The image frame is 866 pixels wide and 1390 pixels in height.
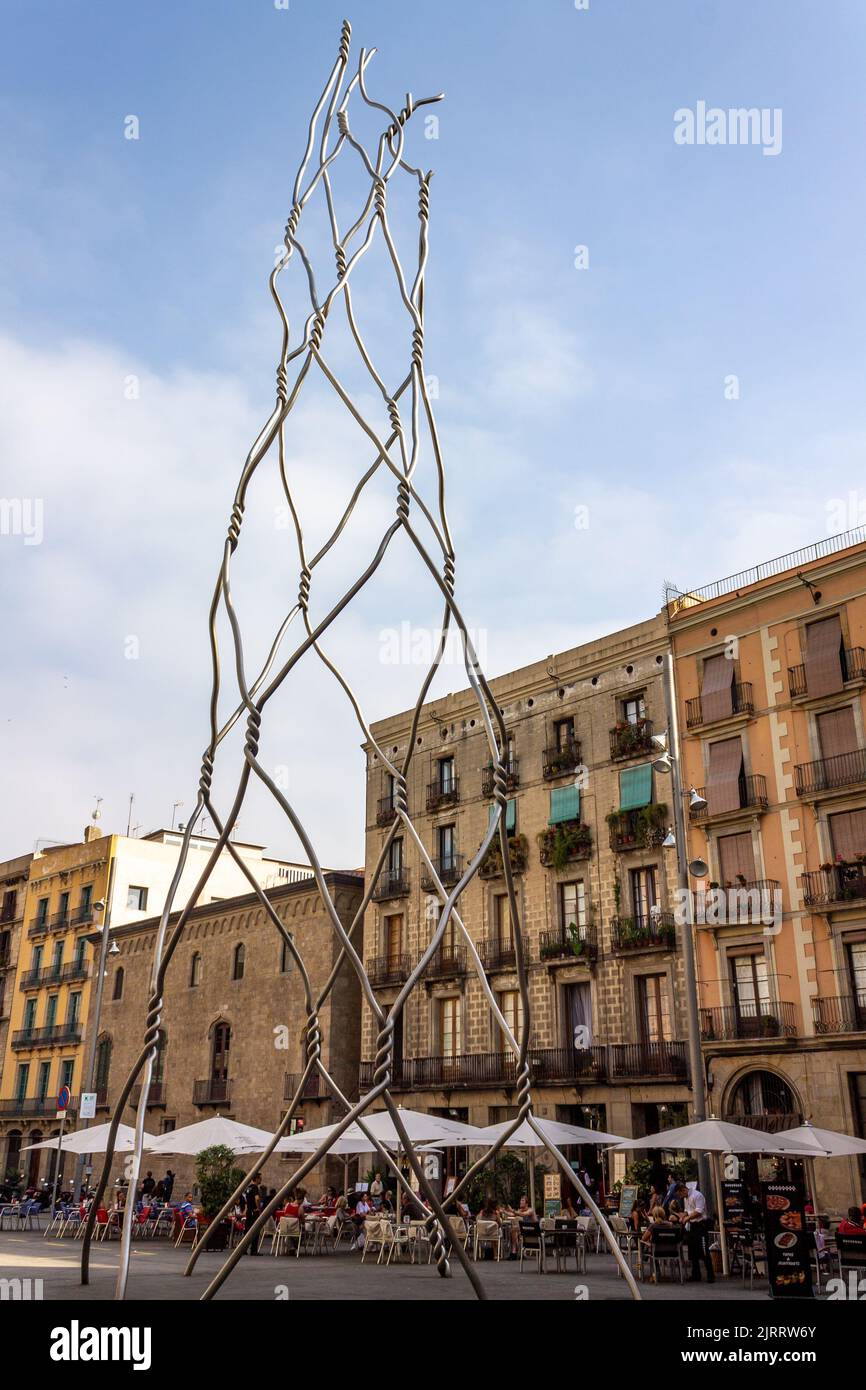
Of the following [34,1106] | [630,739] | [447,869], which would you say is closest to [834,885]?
[630,739]

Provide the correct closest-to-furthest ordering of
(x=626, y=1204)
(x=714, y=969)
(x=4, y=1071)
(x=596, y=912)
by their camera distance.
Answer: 1. (x=626, y=1204)
2. (x=714, y=969)
3. (x=596, y=912)
4. (x=4, y=1071)

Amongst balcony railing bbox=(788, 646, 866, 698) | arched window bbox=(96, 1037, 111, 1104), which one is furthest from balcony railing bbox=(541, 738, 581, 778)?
arched window bbox=(96, 1037, 111, 1104)

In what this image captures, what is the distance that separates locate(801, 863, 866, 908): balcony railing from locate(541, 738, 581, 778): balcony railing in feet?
24.2

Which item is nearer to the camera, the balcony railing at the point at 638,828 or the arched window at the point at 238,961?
the balcony railing at the point at 638,828

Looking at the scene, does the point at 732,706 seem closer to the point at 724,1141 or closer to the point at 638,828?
the point at 638,828

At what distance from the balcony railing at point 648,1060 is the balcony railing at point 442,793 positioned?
915 cm

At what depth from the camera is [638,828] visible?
28.2 meters

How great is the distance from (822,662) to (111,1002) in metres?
30.5

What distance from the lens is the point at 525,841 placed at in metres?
31.3

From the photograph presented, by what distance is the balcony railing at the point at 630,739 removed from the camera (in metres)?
29.0

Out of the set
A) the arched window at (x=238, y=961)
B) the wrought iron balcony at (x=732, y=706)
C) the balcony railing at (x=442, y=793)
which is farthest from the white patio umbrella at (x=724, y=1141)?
the arched window at (x=238, y=961)

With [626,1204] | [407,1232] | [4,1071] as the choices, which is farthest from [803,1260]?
[4,1071]

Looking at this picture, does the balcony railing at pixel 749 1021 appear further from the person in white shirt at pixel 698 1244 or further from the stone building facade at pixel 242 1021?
the stone building facade at pixel 242 1021
